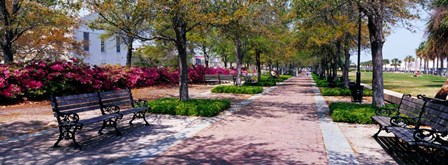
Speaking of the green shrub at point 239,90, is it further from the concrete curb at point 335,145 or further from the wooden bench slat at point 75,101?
the wooden bench slat at point 75,101

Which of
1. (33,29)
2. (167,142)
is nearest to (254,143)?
(167,142)

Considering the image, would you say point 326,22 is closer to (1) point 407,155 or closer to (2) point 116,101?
(1) point 407,155

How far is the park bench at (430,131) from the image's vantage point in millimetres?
5207

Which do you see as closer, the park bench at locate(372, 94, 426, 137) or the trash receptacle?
the park bench at locate(372, 94, 426, 137)

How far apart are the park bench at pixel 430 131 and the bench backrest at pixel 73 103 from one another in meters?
5.89

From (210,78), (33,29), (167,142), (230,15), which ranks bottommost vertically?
(167,142)

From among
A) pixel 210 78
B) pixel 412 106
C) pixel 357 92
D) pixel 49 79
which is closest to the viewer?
pixel 412 106

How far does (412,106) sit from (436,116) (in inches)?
54.3

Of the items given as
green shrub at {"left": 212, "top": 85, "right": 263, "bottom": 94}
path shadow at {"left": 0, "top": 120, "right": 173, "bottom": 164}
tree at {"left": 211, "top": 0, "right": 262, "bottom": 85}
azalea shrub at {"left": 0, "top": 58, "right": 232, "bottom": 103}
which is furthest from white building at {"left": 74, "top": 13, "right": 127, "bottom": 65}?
path shadow at {"left": 0, "top": 120, "right": 173, "bottom": 164}

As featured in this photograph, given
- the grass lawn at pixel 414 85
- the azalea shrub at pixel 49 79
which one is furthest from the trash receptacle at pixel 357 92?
the azalea shrub at pixel 49 79

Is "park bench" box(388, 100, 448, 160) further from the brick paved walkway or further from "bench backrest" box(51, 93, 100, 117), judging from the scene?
"bench backrest" box(51, 93, 100, 117)

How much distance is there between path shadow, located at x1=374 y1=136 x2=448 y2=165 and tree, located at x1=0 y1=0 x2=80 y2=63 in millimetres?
9989

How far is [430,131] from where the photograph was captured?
521cm

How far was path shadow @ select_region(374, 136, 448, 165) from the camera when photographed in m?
5.54
